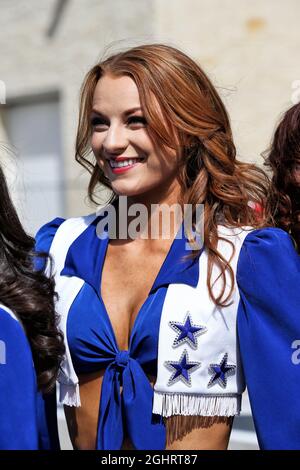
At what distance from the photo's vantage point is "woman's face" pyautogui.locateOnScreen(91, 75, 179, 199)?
2.27 m

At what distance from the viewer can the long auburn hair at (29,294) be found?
2037 millimetres

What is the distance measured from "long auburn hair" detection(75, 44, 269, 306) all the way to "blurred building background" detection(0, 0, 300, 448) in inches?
139

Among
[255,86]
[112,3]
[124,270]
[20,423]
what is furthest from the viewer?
[112,3]

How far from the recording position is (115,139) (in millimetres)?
2264

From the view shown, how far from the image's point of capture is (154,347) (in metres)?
2.19

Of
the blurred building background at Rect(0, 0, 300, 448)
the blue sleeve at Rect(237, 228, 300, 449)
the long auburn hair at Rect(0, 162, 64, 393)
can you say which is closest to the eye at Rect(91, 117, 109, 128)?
the long auburn hair at Rect(0, 162, 64, 393)

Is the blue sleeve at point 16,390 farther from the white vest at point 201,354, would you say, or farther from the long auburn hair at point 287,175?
the long auburn hair at point 287,175

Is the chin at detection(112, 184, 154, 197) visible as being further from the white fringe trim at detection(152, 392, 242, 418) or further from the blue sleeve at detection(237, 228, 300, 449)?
the white fringe trim at detection(152, 392, 242, 418)

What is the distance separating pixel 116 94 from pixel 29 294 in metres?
0.62

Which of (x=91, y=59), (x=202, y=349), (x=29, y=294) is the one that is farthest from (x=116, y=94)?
(x=91, y=59)

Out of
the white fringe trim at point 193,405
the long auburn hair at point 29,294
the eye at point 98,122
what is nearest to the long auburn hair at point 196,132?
the eye at point 98,122

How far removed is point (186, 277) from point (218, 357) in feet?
0.76
